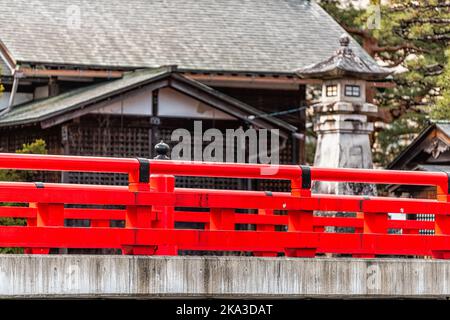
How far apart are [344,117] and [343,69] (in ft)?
3.02

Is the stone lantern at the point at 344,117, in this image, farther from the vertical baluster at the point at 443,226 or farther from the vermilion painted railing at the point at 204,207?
the vermilion painted railing at the point at 204,207

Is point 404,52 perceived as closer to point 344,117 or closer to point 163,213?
point 344,117

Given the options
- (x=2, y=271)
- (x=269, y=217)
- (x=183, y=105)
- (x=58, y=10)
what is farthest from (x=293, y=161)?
(x=2, y=271)

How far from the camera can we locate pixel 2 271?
9375 mm

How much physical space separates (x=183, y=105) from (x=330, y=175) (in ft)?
48.3

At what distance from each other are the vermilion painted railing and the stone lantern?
441 inches

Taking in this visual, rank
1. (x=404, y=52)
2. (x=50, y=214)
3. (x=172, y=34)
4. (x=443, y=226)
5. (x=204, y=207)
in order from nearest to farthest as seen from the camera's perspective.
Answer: (x=50, y=214), (x=204, y=207), (x=443, y=226), (x=172, y=34), (x=404, y=52)

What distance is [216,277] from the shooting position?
10.0 meters

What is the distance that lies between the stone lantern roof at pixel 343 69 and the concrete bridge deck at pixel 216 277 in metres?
12.8

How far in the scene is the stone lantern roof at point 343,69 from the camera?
23250mm

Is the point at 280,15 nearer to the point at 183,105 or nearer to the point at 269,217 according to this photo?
the point at 183,105

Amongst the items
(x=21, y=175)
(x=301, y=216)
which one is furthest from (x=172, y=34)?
(x=301, y=216)
